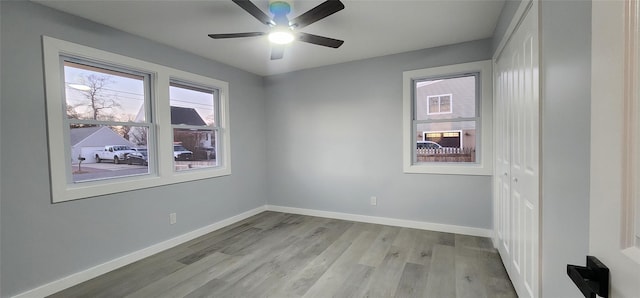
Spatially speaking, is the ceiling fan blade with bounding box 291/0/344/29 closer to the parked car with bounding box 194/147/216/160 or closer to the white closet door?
the white closet door

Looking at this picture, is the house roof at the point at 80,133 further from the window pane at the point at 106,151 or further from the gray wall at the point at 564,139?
the gray wall at the point at 564,139

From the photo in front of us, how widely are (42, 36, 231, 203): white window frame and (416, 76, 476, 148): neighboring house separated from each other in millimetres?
2826

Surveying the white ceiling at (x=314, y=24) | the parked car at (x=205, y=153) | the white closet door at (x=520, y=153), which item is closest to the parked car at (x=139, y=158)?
the parked car at (x=205, y=153)

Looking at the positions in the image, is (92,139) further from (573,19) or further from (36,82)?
(573,19)

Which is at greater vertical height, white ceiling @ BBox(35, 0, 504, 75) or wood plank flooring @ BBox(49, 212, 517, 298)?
white ceiling @ BBox(35, 0, 504, 75)

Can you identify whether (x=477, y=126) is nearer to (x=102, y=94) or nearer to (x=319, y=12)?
(x=319, y=12)

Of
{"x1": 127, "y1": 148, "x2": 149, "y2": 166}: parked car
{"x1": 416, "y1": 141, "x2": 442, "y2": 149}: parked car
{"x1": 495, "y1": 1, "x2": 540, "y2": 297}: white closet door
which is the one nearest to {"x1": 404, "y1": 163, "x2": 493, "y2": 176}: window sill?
{"x1": 416, "y1": 141, "x2": 442, "y2": 149}: parked car

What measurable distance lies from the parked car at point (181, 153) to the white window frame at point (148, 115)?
0.13 meters

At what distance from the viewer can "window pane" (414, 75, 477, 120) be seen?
326 centimetres

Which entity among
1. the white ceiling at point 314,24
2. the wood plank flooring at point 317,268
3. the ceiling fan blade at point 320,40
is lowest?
the wood plank flooring at point 317,268

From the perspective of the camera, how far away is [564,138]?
1131 millimetres

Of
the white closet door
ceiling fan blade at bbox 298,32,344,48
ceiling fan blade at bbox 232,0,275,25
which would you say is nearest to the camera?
the white closet door

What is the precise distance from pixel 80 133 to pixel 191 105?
4.16 feet

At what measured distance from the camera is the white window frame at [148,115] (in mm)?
2182
